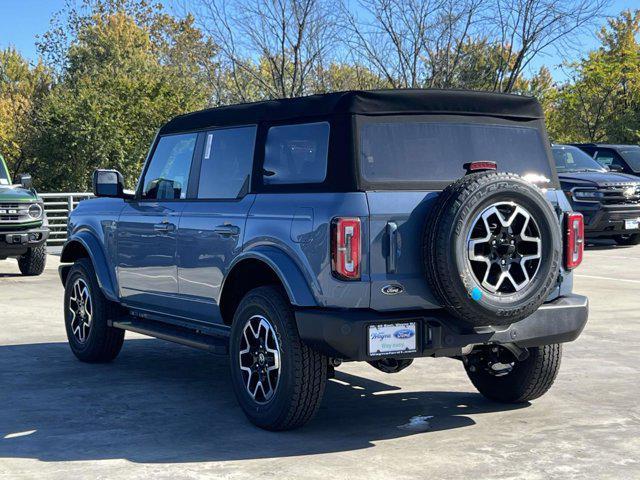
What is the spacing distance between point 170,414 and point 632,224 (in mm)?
14863

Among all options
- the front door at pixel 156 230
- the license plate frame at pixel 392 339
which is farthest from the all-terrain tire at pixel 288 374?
the front door at pixel 156 230

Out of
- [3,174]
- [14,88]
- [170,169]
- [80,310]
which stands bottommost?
[80,310]

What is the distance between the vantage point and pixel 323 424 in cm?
658

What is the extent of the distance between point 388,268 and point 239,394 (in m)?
1.34

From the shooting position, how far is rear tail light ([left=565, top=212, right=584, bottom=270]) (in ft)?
21.4

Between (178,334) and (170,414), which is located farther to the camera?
(178,334)

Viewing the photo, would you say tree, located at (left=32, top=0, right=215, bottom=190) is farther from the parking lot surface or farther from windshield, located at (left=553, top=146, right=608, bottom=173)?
the parking lot surface

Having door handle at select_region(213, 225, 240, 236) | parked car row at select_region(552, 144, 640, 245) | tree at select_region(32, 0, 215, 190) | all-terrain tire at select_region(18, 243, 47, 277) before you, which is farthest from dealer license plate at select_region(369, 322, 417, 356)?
tree at select_region(32, 0, 215, 190)

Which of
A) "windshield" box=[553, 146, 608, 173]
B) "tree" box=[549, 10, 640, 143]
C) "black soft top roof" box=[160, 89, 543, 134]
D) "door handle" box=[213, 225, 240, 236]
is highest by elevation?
"tree" box=[549, 10, 640, 143]

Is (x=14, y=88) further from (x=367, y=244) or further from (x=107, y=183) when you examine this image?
(x=367, y=244)

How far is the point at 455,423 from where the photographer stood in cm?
659

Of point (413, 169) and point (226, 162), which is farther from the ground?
point (226, 162)

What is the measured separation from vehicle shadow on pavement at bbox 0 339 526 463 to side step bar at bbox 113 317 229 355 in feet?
1.25

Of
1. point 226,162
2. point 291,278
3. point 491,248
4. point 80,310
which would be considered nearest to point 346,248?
point 291,278
